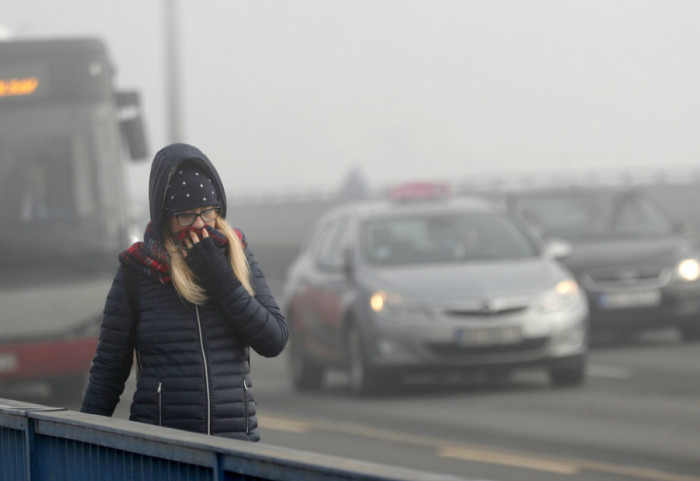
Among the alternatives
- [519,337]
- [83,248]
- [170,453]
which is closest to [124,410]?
[83,248]

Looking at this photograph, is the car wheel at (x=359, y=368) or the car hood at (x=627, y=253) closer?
the car wheel at (x=359, y=368)

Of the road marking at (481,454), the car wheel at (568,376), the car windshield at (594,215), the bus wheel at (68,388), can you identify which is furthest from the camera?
the car windshield at (594,215)

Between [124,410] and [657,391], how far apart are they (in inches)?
169

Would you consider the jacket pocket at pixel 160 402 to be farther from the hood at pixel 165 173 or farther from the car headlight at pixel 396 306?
the car headlight at pixel 396 306

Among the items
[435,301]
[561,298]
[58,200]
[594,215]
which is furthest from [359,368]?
[594,215]

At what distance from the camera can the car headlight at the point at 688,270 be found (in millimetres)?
17433

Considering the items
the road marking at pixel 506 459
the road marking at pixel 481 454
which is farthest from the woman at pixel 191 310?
the road marking at pixel 506 459

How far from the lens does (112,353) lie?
5.12 metres

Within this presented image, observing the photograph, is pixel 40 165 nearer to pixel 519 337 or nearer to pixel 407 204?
pixel 407 204

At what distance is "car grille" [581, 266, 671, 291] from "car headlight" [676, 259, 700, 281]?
12 centimetres

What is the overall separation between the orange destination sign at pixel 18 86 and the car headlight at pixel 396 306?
3444 millimetres

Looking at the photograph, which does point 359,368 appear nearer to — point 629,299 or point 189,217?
point 629,299

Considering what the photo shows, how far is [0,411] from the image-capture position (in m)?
4.68

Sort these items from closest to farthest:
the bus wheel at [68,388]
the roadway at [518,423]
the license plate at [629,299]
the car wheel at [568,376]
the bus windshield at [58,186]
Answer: the roadway at [518,423] → the car wheel at [568,376] → the bus windshield at [58,186] → the bus wheel at [68,388] → the license plate at [629,299]
